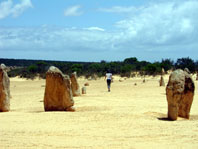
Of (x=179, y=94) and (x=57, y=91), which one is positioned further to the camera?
(x=57, y=91)

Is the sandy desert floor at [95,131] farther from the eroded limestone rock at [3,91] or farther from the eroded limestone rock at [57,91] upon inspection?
the eroded limestone rock at [57,91]

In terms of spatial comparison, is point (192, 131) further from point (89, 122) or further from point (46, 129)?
point (46, 129)

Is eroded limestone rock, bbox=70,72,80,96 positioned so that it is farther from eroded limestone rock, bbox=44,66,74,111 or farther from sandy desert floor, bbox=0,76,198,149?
sandy desert floor, bbox=0,76,198,149

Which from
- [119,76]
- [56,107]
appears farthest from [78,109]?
[119,76]

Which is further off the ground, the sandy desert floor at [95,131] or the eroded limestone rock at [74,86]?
the eroded limestone rock at [74,86]

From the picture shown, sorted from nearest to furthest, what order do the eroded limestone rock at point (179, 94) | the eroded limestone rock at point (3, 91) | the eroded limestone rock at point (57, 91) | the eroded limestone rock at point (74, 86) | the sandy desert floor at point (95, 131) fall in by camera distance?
the sandy desert floor at point (95, 131) < the eroded limestone rock at point (179, 94) < the eroded limestone rock at point (3, 91) < the eroded limestone rock at point (57, 91) < the eroded limestone rock at point (74, 86)

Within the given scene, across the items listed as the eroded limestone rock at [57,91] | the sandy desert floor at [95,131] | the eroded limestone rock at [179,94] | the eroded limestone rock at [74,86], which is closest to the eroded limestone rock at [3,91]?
the sandy desert floor at [95,131]

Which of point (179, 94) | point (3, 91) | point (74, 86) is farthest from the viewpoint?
point (74, 86)

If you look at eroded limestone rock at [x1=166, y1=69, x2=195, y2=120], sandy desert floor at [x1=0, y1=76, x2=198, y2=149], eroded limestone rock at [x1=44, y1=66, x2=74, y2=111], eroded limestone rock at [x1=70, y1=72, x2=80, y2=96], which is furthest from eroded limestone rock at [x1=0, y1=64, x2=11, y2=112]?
eroded limestone rock at [x1=70, y1=72, x2=80, y2=96]

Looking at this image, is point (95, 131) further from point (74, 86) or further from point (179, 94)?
point (74, 86)

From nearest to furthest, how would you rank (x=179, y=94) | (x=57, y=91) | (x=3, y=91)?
(x=179, y=94), (x=3, y=91), (x=57, y=91)

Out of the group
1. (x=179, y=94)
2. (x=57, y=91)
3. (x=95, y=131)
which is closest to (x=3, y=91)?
(x=57, y=91)

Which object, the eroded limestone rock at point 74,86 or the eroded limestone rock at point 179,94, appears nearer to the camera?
the eroded limestone rock at point 179,94

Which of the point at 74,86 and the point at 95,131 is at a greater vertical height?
the point at 74,86
